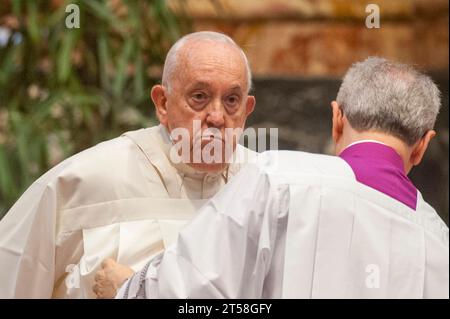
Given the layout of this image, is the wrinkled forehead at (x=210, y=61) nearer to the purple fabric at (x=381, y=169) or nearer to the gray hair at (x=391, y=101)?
the gray hair at (x=391, y=101)

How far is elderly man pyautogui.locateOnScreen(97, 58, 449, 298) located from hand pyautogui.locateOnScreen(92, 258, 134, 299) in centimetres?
27

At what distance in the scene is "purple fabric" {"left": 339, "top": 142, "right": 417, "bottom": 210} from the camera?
320cm

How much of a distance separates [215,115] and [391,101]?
2.26ft

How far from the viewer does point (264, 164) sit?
10.3 ft

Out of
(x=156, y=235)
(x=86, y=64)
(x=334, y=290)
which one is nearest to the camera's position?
(x=334, y=290)

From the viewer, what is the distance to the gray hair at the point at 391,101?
10.8 ft

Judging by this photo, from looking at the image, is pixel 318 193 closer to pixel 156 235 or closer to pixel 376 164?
pixel 376 164

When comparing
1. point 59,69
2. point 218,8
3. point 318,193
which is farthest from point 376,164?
point 218,8

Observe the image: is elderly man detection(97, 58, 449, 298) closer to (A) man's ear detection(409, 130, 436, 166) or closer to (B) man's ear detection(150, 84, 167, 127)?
(A) man's ear detection(409, 130, 436, 166)

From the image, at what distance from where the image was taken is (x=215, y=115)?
12.4 ft

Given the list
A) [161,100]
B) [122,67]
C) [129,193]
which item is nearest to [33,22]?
[122,67]

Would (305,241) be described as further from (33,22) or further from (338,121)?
(33,22)

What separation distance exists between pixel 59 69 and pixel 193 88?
3.01 metres

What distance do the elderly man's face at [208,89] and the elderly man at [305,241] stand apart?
0.67m
